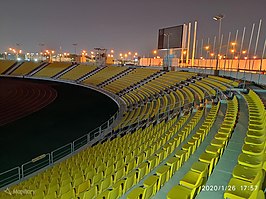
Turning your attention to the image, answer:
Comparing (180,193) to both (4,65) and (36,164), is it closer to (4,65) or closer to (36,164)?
(36,164)

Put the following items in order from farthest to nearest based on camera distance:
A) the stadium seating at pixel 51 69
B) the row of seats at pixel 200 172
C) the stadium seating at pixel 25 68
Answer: the stadium seating at pixel 25 68
the stadium seating at pixel 51 69
the row of seats at pixel 200 172

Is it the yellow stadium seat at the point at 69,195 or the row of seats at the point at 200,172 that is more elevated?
the row of seats at the point at 200,172

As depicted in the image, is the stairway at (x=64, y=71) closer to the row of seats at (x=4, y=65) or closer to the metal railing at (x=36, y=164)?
the row of seats at (x=4, y=65)

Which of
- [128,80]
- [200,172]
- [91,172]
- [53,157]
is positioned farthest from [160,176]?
→ [128,80]

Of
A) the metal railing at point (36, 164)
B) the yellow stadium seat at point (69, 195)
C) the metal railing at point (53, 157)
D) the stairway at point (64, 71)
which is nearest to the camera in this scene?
the yellow stadium seat at point (69, 195)

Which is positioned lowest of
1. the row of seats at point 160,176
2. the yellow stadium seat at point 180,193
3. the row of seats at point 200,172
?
the row of seats at point 160,176

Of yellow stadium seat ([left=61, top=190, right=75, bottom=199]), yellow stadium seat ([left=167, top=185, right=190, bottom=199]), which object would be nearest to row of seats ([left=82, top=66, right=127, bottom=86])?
yellow stadium seat ([left=61, top=190, right=75, bottom=199])

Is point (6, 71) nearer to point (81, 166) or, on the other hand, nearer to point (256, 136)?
point (81, 166)

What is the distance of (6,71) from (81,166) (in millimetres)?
53177

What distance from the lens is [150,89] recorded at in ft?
84.7

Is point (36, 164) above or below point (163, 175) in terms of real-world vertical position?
below

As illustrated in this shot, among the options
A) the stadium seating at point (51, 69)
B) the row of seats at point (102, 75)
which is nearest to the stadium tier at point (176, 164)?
the row of seats at point (102, 75)

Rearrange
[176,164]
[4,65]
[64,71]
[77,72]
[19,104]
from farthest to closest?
[4,65]
[64,71]
[77,72]
[19,104]
[176,164]

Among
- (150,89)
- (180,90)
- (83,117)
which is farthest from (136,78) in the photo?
(83,117)
